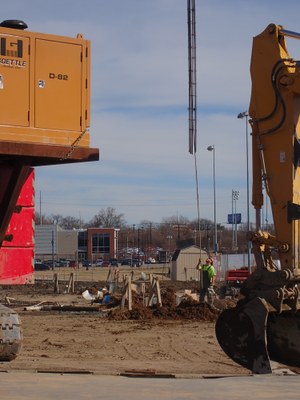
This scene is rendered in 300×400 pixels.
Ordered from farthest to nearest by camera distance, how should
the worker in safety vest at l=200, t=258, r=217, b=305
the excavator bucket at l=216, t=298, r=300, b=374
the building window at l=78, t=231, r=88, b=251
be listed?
the building window at l=78, t=231, r=88, b=251, the worker in safety vest at l=200, t=258, r=217, b=305, the excavator bucket at l=216, t=298, r=300, b=374

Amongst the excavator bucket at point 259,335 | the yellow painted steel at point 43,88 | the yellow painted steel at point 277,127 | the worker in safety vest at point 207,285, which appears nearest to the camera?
the yellow painted steel at point 43,88

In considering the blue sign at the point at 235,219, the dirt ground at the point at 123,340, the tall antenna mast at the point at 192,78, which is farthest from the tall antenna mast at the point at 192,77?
the blue sign at the point at 235,219

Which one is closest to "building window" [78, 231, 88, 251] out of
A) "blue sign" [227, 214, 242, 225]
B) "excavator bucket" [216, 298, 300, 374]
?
"blue sign" [227, 214, 242, 225]

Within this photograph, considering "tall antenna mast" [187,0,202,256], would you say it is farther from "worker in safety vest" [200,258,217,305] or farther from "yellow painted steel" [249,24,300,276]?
"worker in safety vest" [200,258,217,305]

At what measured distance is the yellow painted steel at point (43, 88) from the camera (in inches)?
414

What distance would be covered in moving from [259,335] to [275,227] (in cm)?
171

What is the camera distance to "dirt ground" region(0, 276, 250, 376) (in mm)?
14441

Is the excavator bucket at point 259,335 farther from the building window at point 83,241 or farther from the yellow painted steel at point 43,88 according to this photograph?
the building window at point 83,241

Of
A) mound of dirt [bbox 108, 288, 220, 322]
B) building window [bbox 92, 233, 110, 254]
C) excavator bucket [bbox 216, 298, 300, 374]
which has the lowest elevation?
mound of dirt [bbox 108, 288, 220, 322]

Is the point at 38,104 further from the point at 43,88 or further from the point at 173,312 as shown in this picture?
the point at 173,312

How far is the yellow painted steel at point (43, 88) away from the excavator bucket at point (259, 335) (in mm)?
3191

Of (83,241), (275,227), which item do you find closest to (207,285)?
(275,227)

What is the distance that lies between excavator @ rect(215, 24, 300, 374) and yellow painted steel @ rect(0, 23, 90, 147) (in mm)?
2970

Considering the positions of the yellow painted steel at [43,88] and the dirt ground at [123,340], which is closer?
the yellow painted steel at [43,88]
